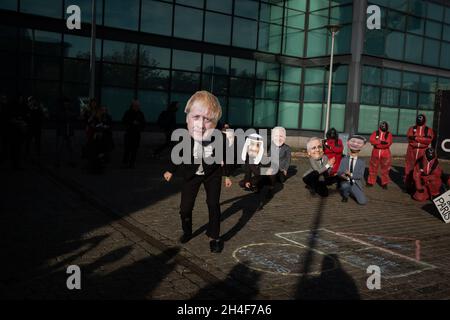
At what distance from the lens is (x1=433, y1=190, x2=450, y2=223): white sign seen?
26.0 feet

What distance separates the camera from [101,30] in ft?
65.8

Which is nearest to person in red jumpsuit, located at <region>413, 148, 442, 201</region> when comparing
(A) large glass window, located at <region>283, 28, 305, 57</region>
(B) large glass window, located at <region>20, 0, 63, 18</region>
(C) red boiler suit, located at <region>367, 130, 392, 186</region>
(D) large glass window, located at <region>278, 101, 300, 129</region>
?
(C) red boiler suit, located at <region>367, 130, 392, 186</region>

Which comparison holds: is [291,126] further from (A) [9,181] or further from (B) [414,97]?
(A) [9,181]

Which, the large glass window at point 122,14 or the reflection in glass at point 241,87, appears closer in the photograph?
the large glass window at point 122,14

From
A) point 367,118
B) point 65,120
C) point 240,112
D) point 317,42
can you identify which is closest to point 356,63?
point 367,118

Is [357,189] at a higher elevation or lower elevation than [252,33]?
lower

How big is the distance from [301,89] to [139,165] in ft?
48.4

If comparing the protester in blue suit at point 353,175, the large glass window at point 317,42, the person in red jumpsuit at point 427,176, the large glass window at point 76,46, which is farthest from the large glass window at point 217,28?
the person in red jumpsuit at point 427,176

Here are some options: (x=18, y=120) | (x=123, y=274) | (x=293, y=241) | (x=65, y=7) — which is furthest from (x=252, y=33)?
(x=123, y=274)

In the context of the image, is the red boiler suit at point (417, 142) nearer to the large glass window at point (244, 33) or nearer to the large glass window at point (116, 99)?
the large glass window at point (116, 99)

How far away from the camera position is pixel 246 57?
24.2 m

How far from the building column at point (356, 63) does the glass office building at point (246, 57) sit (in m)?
0.05

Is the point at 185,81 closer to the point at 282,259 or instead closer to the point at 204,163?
the point at 204,163

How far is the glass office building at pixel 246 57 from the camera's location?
63.1 ft
